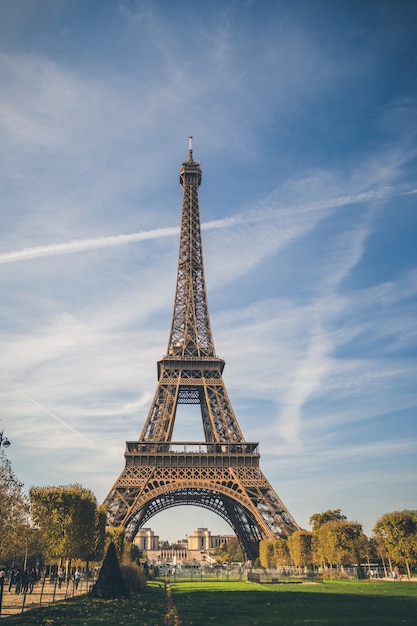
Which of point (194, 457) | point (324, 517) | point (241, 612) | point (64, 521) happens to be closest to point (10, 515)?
point (64, 521)

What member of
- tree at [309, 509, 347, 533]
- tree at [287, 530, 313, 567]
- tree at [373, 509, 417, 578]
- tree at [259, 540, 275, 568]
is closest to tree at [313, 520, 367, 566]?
tree at [287, 530, 313, 567]

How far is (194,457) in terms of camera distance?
6172cm

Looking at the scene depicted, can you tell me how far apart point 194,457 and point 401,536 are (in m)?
25.0

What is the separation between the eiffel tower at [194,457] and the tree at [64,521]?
13852 millimetres

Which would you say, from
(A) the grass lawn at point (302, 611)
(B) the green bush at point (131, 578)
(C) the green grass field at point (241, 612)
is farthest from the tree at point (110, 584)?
(A) the grass lawn at point (302, 611)

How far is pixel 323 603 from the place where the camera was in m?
24.2

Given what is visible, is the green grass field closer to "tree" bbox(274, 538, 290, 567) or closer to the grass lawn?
the grass lawn

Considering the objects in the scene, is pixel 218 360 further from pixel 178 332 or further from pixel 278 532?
pixel 278 532

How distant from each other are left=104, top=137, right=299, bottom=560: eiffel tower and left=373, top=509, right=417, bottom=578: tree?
420 inches

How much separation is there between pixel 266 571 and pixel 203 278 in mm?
43117

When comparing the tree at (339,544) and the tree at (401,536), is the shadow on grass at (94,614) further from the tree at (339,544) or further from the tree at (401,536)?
the tree at (401,536)

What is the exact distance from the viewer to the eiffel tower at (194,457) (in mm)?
57750

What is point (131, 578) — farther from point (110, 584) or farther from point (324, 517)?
point (324, 517)

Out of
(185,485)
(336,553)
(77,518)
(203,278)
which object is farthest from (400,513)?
(203,278)
